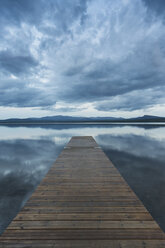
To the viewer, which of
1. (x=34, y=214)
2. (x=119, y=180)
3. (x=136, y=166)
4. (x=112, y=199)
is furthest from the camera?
(x=136, y=166)

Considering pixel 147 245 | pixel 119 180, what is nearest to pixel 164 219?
pixel 119 180

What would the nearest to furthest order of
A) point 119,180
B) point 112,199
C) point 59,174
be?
point 112,199 → point 119,180 → point 59,174

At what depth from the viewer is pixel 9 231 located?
2.92m

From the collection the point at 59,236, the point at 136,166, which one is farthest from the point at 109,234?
the point at 136,166

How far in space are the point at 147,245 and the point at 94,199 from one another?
6.16ft

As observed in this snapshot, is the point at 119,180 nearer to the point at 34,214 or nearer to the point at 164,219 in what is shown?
the point at 164,219

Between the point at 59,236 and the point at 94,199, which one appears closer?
the point at 59,236

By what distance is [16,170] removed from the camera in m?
9.90

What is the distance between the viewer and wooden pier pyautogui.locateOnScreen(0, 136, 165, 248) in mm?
2666

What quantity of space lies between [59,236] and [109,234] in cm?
115

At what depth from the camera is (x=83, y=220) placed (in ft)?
10.6

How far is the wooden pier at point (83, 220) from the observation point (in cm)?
267

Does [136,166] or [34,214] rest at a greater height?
[34,214]

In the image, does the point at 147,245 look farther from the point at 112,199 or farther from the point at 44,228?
the point at 44,228
